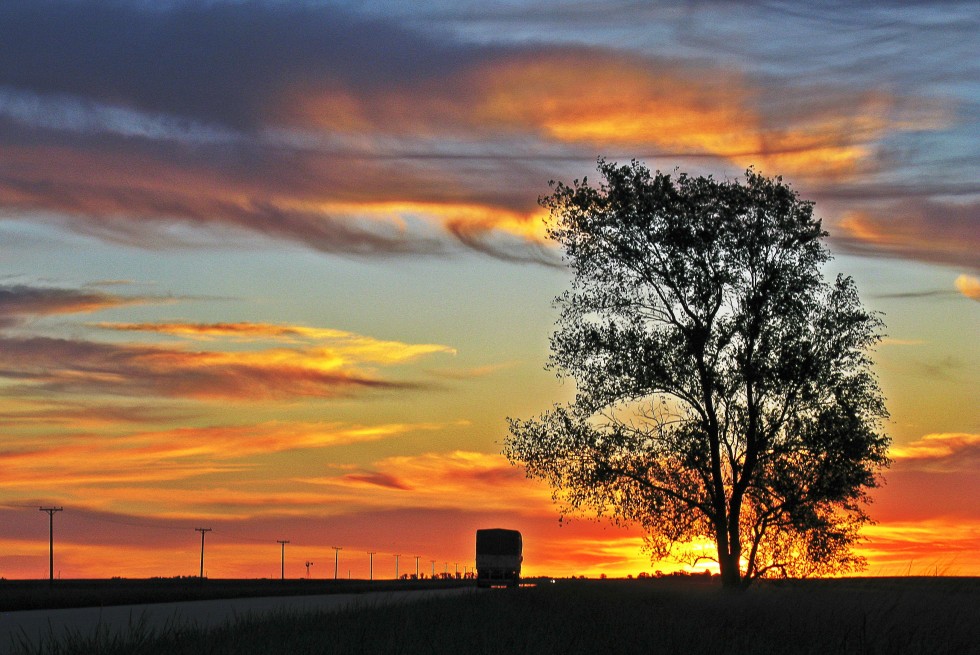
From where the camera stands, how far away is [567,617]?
2452 cm

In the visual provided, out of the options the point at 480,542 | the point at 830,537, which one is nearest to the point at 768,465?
the point at 830,537

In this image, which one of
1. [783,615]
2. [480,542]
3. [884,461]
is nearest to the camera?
[783,615]

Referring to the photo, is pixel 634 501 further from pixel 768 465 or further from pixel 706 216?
pixel 706 216

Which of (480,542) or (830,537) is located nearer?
(830,537)

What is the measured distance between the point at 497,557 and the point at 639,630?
59984mm

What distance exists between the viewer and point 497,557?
3152 inches

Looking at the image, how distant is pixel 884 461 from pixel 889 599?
16091 mm

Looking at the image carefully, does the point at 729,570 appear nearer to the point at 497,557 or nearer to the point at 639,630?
the point at 639,630

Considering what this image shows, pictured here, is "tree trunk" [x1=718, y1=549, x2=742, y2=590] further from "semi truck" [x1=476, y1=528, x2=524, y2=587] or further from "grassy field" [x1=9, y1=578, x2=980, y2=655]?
"semi truck" [x1=476, y1=528, x2=524, y2=587]

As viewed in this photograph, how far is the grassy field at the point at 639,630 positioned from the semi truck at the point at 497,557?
1991 inches

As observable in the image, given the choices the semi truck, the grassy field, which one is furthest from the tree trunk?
the semi truck

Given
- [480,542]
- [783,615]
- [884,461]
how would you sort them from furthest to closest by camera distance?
[480,542], [884,461], [783,615]

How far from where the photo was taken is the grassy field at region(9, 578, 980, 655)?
18.0 meters

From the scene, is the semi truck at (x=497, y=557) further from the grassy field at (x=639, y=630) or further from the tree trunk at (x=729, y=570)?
the grassy field at (x=639, y=630)
